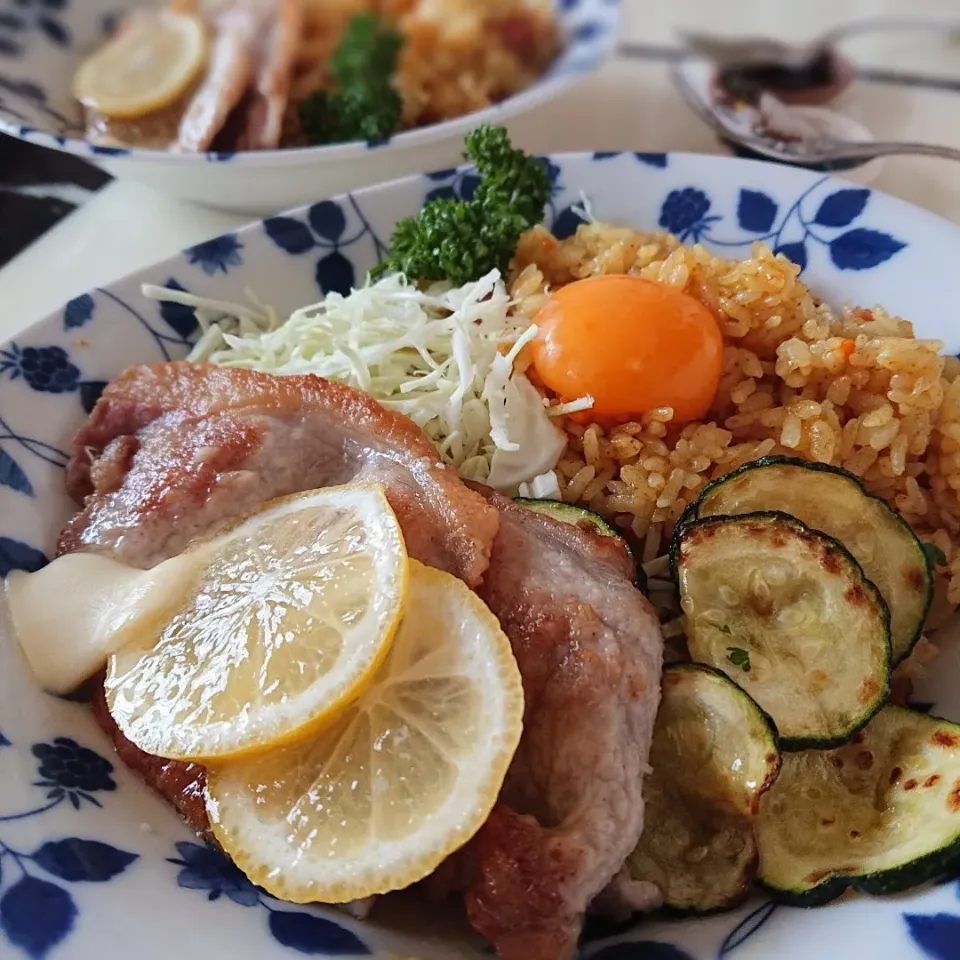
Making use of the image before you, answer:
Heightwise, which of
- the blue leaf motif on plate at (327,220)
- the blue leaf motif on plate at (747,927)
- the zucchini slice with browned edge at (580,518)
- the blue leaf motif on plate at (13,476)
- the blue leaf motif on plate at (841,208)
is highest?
the blue leaf motif on plate at (327,220)

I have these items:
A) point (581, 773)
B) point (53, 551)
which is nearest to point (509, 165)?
point (53, 551)

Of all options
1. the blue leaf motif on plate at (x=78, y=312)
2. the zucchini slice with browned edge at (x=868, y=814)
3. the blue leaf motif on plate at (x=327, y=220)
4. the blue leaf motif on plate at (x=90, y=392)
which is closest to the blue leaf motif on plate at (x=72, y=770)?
the blue leaf motif on plate at (x=90, y=392)

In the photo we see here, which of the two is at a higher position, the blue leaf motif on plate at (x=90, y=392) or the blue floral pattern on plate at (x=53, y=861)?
the blue leaf motif on plate at (x=90, y=392)

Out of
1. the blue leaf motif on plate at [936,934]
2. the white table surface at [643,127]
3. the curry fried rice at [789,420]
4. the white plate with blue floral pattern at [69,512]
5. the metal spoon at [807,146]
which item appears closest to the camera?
the blue leaf motif on plate at [936,934]

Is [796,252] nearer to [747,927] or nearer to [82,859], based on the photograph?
[747,927]

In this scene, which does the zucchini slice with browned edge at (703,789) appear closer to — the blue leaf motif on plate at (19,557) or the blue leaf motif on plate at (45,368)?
the blue leaf motif on plate at (19,557)

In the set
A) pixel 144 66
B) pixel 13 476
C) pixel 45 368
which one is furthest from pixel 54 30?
pixel 13 476

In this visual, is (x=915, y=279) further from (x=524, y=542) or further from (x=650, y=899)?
(x=650, y=899)

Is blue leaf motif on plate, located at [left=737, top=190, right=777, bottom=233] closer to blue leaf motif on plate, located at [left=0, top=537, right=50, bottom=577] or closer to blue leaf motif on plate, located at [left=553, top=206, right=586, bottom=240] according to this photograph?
blue leaf motif on plate, located at [left=553, top=206, right=586, bottom=240]
